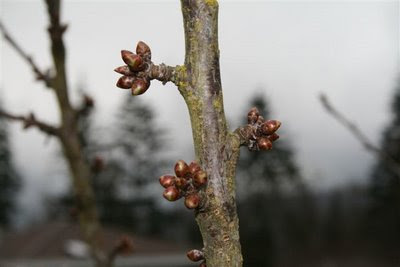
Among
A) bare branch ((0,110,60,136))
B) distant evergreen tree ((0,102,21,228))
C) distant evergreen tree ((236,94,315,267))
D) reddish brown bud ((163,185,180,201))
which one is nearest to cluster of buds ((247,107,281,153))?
reddish brown bud ((163,185,180,201))

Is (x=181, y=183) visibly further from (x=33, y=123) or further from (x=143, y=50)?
(x=33, y=123)

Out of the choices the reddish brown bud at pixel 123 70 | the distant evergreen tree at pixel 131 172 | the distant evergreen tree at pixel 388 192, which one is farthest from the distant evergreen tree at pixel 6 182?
the reddish brown bud at pixel 123 70

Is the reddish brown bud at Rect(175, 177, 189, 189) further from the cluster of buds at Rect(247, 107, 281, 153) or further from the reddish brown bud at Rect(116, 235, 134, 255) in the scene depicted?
the reddish brown bud at Rect(116, 235, 134, 255)

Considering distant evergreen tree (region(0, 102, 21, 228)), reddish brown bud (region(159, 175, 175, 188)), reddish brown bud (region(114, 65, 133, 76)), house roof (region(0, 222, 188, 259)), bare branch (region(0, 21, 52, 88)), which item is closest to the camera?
reddish brown bud (region(159, 175, 175, 188))

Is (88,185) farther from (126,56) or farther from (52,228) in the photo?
(52,228)

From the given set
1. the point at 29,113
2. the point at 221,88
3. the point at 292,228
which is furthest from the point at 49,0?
the point at 292,228
